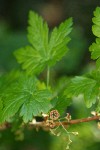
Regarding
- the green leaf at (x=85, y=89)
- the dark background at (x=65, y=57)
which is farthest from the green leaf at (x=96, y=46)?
the dark background at (x=65, y=57)

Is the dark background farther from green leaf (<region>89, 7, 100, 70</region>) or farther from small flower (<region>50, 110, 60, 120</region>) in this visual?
green leaf (<region>89, 7, 100, 70</region>)

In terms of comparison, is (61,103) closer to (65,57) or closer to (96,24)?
(96,24)

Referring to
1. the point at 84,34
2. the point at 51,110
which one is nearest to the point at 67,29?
the point at 51,110

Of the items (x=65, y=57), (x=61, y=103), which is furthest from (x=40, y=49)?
(x=65, y=57)

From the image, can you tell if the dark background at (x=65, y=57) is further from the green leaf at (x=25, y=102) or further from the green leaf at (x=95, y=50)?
the green leaf at (x=95, y=50)

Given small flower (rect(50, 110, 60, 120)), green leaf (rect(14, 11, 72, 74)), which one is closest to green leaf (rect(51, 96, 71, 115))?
small flower (rect(50, 110, 60, 120))

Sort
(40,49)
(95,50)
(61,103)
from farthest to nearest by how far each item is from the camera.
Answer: (40,49)
(61,103)
(95,50)
